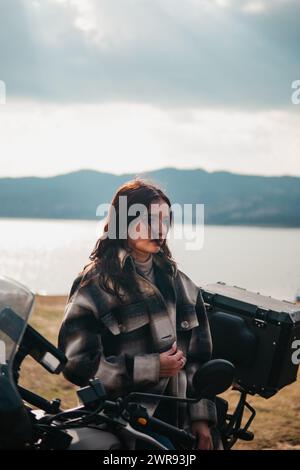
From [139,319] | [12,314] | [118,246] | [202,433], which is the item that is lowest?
[202,433]

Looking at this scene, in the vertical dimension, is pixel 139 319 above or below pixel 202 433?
above

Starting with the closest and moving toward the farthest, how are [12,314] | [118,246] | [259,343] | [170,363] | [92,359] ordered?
[12,314], [92,359], [170,363], [118,246], [259,343]

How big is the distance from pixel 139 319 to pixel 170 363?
0.95 feet

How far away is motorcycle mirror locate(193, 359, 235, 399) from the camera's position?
289 cm

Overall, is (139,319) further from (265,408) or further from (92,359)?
(265,408)

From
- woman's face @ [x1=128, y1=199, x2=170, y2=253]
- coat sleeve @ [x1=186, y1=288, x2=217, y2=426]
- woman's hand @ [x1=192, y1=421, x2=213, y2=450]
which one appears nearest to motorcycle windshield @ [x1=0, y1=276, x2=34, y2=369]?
woman's face @ [x1=128, y1=199, x2=170, y2=253]

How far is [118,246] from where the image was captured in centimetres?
361

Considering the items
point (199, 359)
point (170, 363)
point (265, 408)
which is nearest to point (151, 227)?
point (170, 363)

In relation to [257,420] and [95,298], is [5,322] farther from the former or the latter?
[257,420]

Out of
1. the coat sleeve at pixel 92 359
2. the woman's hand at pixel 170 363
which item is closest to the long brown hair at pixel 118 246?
the coat sleeve at pixel 92 359

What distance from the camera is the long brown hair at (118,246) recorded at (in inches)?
138

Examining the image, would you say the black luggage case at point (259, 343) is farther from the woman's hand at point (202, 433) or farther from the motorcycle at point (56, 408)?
the motorcycle at point (56, 408)
